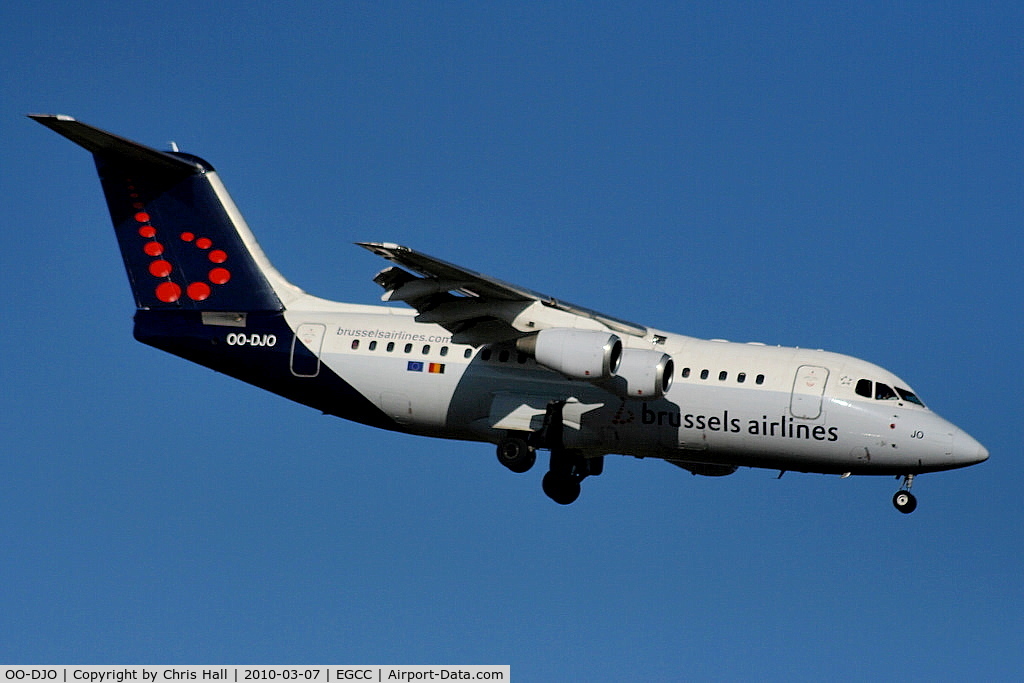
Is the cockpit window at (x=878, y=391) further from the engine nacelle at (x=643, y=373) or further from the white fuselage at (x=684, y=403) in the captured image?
the engine nacelle at (x=643, y=373)

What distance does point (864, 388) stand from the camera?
902 inches

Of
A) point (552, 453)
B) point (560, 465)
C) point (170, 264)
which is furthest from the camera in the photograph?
point (170, 264)

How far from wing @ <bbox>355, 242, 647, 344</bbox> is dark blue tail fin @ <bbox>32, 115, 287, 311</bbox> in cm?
326

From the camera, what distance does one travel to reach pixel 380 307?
2519cm

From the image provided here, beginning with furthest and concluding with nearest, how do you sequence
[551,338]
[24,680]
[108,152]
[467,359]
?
[108,152]
[467,359]
[551,338]
[24,680]

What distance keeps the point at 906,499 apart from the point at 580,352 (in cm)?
498

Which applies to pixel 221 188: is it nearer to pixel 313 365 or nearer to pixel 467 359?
pixel 313 365

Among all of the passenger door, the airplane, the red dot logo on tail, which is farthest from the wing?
the red dot logo on tail

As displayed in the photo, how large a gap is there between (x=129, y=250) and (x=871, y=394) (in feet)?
36.9

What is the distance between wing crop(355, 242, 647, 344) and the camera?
2208 centimetres

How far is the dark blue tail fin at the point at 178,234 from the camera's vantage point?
25.3 m

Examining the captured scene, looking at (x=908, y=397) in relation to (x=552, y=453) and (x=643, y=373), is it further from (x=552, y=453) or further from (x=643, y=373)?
(x=552, y=453)

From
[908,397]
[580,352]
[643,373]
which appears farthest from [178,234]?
[908,397]

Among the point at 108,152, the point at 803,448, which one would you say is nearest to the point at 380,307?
the point at 108,152
